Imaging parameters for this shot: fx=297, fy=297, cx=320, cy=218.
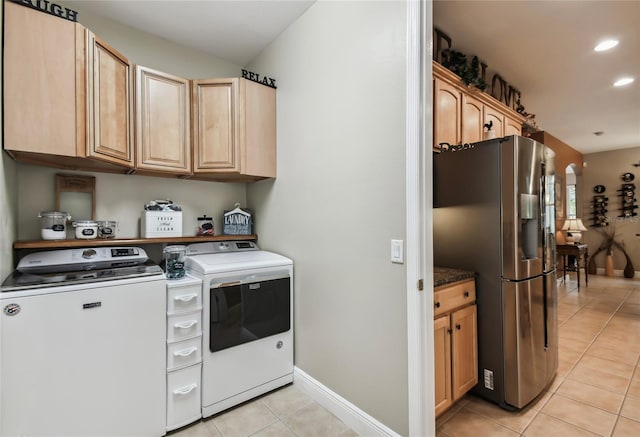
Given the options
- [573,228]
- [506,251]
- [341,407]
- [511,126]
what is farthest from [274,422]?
[573,228]

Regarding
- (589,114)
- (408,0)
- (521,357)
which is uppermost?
(589,114)

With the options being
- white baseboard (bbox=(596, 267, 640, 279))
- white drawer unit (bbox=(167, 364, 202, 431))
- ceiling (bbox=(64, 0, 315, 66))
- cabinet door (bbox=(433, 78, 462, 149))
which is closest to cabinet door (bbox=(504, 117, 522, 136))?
cabinet door (bbox=(433, 78, 462, 149))

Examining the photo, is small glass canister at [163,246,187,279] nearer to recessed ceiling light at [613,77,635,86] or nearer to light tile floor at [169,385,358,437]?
light tile floor at [169,385,358,437]

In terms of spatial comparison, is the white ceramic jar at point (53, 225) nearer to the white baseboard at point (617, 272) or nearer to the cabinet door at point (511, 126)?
the cabinet door at point (511, 126)

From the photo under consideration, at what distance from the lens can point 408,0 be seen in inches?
57.7

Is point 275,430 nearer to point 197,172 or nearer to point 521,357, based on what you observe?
point 521,357

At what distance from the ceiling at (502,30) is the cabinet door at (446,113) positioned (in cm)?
53

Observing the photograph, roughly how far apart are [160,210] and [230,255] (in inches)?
25.0

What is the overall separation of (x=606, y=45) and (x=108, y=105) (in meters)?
4.17

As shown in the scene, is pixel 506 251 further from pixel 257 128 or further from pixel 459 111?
pixel 257 128

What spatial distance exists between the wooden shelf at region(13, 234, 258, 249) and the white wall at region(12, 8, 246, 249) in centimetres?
19

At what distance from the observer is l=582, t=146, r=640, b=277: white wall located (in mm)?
6405

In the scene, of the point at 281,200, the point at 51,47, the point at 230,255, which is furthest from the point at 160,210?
the point at 51,47

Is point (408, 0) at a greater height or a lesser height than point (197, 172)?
greater
